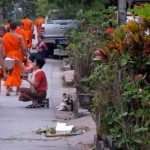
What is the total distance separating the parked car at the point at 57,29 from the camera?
2670 cm

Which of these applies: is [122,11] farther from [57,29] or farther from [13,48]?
[57,29]

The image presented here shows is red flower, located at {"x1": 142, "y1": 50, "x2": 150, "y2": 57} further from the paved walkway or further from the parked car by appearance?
the parked car

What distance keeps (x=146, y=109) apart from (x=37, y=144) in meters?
2.98

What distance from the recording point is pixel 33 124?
12.1 metres

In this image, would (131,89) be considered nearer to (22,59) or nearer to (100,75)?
(100,75)

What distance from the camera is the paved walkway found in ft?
33.4

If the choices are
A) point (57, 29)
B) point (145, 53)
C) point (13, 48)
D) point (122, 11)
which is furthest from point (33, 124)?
point (57, 29)

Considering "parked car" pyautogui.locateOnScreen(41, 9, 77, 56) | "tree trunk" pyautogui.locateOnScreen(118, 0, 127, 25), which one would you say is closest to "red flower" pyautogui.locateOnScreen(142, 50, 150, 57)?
"tree trunk" pyautogui.locateOnScreen(118, 0, 127, 25)

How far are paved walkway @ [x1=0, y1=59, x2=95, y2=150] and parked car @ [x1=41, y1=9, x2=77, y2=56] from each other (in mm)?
9816

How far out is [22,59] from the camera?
16.8 m

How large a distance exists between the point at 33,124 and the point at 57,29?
15279 mm

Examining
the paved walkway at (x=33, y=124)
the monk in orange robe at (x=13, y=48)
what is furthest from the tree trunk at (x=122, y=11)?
the monk in orange robe at (x=13, y=48)

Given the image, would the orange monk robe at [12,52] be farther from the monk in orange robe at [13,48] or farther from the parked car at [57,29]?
the parked car at [57,29]

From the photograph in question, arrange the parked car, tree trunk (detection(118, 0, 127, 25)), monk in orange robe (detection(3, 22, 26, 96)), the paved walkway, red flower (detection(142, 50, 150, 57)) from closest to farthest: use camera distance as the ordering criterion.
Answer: red flower (detection(142, 50, 150, 57)), the paved walkway, tree trunk (detection(118, 0, 127, 25)), monk in orange robe (detection(3, 22, 26, 96)), the parked car
